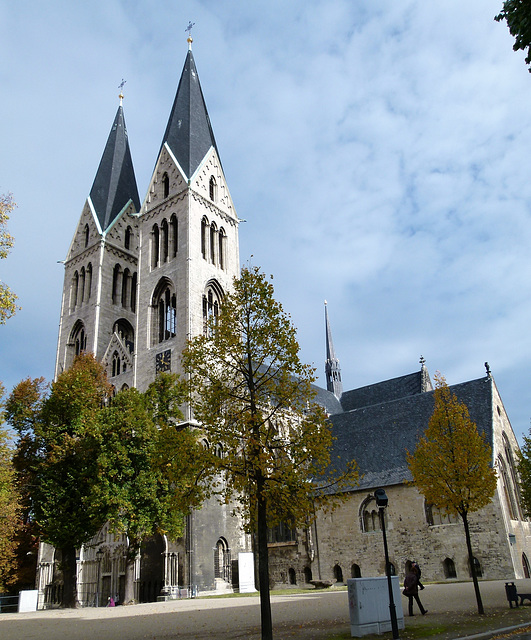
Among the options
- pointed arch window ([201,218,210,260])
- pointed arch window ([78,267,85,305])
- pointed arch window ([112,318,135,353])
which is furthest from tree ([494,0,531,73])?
pointed arch window ([78,267,85,305])

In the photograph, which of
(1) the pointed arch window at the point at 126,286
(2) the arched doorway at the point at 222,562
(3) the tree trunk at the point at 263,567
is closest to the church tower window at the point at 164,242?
(1) the pointed arch window at the point at 126,286

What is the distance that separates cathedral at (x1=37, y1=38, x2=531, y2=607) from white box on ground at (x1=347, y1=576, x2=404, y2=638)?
11462 mm

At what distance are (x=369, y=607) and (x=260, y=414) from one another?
421cm

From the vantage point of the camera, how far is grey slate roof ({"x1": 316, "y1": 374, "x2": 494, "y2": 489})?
31.4m

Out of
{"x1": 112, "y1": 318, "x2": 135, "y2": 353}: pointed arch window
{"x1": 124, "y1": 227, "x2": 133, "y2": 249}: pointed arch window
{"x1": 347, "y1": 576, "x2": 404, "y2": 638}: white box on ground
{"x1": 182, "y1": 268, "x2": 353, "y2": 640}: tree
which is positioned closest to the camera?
{"x1": 347, "y1": 576, "x2": 404, "y2": 638}: white box on ground

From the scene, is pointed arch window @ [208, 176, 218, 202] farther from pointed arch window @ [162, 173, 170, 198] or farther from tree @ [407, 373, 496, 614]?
tree @ [407, 373, 496, 614]

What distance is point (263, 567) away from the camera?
10.7 metres

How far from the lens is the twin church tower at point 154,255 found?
3784 centimetres

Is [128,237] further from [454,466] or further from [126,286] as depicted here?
[454,466]

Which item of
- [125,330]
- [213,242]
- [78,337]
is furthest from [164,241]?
[78,337]

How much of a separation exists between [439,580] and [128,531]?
15.3 m

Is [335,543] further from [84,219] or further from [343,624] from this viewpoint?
[84,219]

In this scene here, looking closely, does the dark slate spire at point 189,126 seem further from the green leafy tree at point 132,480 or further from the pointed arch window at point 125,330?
the green leafy tree at point 132,480

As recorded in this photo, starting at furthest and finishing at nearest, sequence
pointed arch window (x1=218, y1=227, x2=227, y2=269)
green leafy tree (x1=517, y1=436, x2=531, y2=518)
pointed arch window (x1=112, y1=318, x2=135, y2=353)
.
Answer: pointed arch window (x1=112, y1=318, x2=135, y2=353) < pointed arch window (x1=218, y1=227, x2=227, y2=269) < green leafy tree (x1=517, y1=436, x2=531, y2=518)
